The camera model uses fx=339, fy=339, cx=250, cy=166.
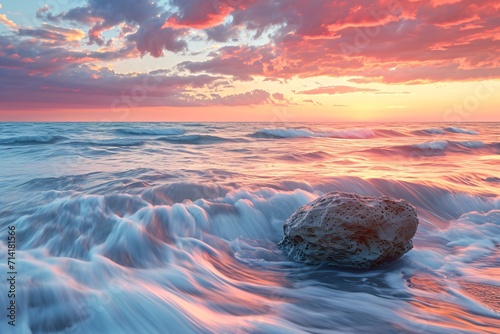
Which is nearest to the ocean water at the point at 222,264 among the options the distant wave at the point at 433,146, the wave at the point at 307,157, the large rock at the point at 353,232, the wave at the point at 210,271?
the wave at the point at 210,271

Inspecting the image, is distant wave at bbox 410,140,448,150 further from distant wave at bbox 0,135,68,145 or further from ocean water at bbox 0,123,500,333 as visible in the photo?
distant wave at bbox 0,135,68,145

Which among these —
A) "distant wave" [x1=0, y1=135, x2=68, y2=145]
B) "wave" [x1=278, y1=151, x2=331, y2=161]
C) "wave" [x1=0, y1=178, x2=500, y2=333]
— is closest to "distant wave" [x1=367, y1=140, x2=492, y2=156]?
"wave" [x1=278, y1=151, x2=331, y2=161]

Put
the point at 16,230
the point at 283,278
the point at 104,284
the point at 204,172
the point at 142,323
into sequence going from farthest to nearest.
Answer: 1. the point at 204,172
2. the point at 16,230
3. the point at 283,278
4. the point at 104,284
5. the point at 142,323

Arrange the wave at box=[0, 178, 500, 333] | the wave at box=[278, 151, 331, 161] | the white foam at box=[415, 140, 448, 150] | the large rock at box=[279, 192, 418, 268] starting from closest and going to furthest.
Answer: the wave at box=[0, 178, 500, 333] < the large rock at box=[279, 192, 418, 268] < the wave at box=[278, 151, 331, 161] < the white foam at box=[415, 140, 448, 150]

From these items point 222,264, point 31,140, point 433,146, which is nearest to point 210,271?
point 222,264

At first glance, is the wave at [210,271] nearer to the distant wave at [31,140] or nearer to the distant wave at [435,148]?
the distant wave at [435,148]

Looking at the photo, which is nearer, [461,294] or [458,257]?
[461,294]

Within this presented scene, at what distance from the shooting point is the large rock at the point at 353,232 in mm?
4102

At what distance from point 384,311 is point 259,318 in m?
1.26

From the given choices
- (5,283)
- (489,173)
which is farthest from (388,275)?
(489,173)

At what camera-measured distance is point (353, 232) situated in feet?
13.4

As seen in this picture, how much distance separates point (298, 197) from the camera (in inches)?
264

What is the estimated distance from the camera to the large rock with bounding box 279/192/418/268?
4102mm

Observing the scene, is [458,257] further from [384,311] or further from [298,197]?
[298,197]
